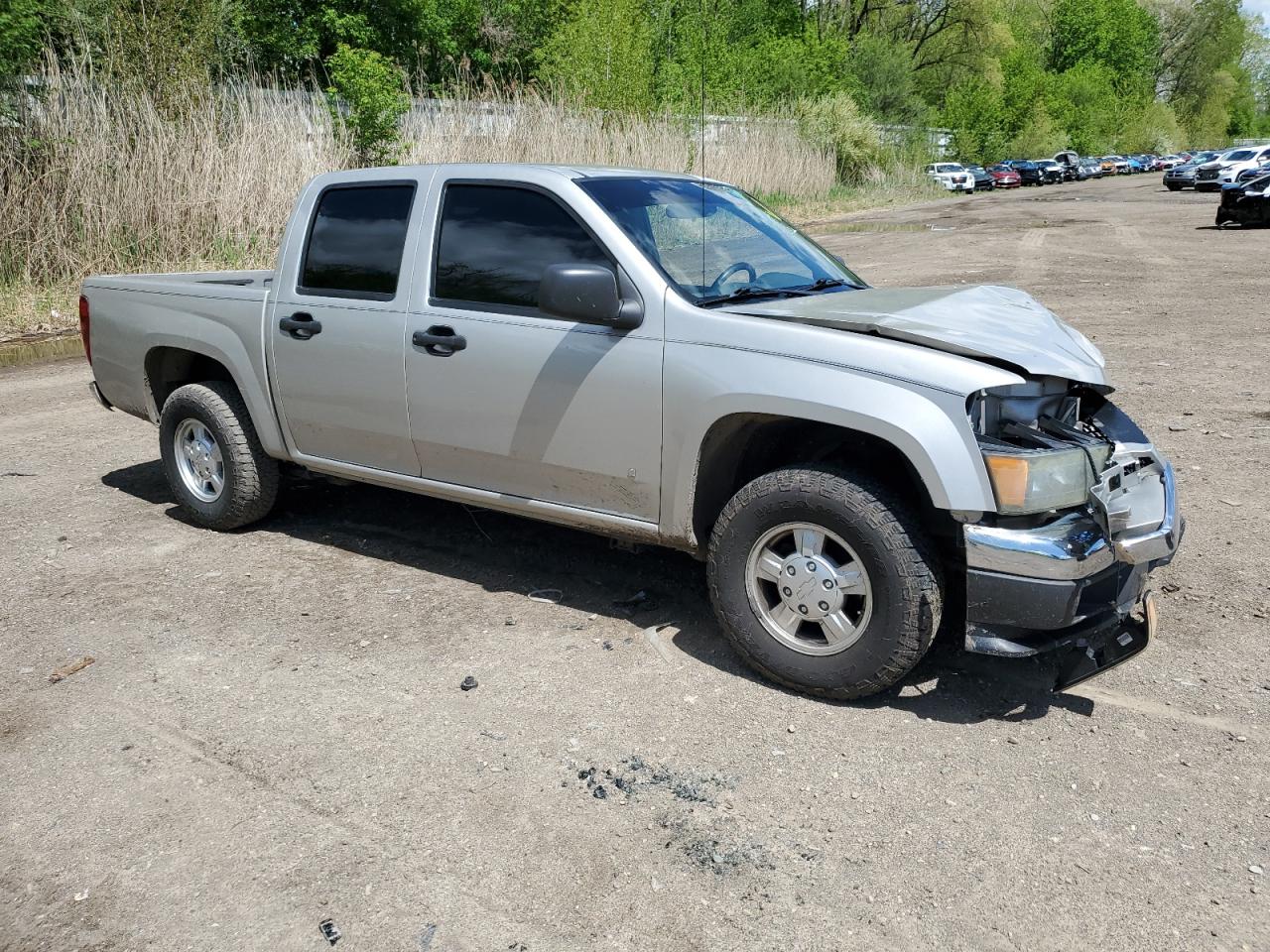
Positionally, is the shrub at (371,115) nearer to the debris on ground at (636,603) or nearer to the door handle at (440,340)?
the door handle at (440,340)

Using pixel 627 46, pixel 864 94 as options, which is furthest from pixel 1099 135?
pixel 627 46

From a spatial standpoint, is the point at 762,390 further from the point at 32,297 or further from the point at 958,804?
the point at 32,297

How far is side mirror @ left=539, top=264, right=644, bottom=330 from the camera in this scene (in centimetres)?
413

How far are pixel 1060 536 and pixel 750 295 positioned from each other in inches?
63.5

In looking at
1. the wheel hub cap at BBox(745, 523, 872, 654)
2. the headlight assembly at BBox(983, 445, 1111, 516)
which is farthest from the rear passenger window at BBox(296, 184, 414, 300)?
the headlight assembly at BBox(983, 445, 1111, 516)

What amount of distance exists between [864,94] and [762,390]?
63.6m

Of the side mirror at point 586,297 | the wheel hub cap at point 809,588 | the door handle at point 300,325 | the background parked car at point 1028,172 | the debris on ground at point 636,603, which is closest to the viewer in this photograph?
the wheel hub cap at point 809,588

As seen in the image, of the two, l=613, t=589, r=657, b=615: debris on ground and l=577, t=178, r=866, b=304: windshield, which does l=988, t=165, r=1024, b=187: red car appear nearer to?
l=577, t=178, r=866, b=304: windshield

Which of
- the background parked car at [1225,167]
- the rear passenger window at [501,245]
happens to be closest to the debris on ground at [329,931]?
the rear passenger window at [501,245]

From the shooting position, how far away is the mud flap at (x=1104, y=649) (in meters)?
3.85

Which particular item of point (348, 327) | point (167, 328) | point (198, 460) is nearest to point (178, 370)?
point (167, 328)

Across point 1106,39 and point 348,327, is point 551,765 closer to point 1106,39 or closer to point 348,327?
point 348,327

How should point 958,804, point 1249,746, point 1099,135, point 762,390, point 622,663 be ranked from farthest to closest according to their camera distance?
1. point 1099,135
2. point 622,663
3. point 762,390
4. point 1249,746
5. point 958,804

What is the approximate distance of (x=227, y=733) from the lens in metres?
3.90
